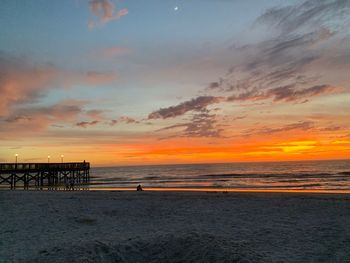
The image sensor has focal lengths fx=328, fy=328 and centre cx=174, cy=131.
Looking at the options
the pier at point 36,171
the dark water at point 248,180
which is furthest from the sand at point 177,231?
the pier at point 36,171

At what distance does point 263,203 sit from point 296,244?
9871 millimetres

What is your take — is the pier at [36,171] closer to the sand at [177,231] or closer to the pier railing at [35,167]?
the pier railing at [35,167]

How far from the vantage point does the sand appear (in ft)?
27.5

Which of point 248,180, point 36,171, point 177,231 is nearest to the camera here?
point 177,231

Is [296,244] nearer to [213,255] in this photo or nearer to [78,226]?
[213,255]

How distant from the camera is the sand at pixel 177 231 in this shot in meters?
8.37

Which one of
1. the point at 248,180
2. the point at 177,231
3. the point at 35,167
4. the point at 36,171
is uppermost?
the point at 35,167

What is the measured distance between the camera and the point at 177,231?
11281mm

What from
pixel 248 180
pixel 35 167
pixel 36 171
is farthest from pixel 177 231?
pixel 248 180

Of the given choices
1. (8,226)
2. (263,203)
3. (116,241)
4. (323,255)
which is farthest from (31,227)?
(263,203)

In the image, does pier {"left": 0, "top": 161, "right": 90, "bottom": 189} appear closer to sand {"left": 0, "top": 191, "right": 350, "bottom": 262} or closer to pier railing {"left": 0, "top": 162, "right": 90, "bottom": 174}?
pier railing {"left": 0, "top": 162, "right": 90, "bottom": 174}

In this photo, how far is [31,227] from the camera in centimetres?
1258

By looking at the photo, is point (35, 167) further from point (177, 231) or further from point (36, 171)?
point (177, 231)

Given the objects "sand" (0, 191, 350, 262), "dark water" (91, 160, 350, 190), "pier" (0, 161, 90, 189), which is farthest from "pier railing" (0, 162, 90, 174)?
"sand" (0, 191, 350, 262)
